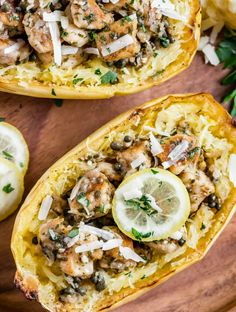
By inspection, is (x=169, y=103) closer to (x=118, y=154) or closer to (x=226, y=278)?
(x=118, y=154)

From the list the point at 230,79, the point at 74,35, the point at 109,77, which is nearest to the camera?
the point at 74,35

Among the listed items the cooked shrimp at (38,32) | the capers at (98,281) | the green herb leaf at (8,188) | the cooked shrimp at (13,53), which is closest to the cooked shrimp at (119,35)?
the cooked shrimp at (38,32)

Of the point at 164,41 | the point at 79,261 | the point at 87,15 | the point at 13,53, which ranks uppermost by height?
the point at 87,15

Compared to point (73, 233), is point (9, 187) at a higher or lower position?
lower

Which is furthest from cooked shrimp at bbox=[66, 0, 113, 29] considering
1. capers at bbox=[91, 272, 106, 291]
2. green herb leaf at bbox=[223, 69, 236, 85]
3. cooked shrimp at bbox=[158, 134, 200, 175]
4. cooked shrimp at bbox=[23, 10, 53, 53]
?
capers at bbox=[91, 272, 106, 291]

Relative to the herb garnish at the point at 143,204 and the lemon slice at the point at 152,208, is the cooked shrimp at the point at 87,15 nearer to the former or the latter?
the lemon slice at the point at 152,208

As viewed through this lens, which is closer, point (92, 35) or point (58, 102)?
point (92, 35)

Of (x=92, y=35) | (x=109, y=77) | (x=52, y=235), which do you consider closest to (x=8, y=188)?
(x=52, y=235)

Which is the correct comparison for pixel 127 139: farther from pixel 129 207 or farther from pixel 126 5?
pixel 126 5

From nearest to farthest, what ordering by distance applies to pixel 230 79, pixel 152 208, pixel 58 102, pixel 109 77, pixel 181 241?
pixel 152 208, pixel 181 241, pixel 109 77, pixel 58 102, pixel 230 79
